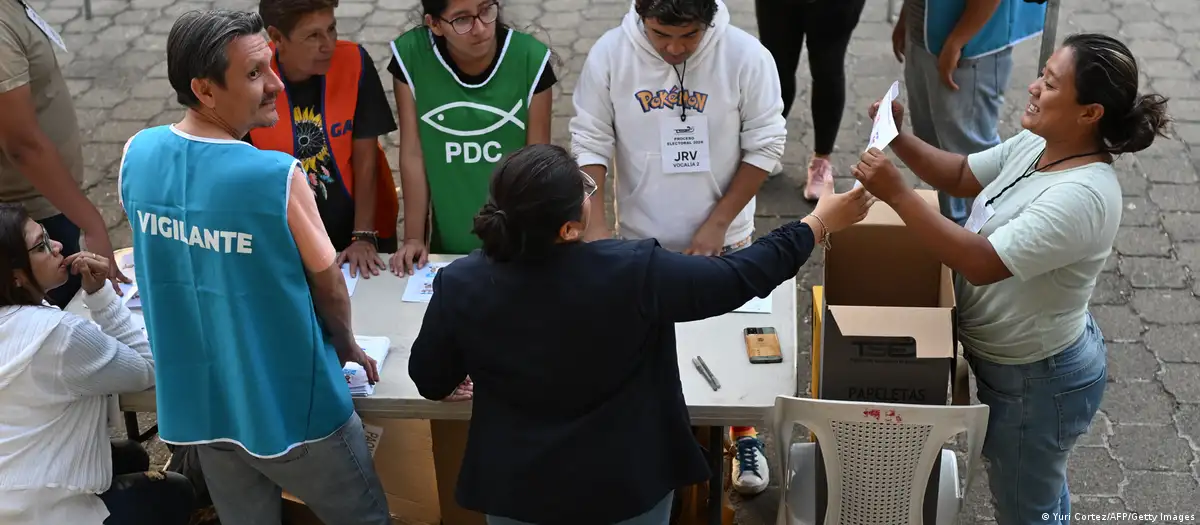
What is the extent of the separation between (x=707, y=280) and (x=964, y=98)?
6.92 feet

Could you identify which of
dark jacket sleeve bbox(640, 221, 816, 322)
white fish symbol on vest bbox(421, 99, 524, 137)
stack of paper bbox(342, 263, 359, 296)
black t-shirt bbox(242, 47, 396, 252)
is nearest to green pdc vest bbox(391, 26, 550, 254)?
white fish symbol on vest bbox(421, 99, 524, 137)

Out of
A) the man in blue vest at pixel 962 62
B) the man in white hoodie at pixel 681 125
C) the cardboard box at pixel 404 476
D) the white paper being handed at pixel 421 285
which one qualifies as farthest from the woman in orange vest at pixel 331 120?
the man in blue vest at pixel 962 62

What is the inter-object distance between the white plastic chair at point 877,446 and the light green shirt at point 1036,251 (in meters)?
0.23

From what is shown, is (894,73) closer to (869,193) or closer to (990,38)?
(990,38)

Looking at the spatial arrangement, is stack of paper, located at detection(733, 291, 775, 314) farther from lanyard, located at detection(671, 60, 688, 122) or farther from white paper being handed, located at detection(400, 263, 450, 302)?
white paper being handed, located at detection(400, 263, 450, 302)

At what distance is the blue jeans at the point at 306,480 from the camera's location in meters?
2.33

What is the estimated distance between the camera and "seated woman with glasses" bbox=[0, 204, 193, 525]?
2236 mm

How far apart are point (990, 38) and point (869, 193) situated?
62.0 inches

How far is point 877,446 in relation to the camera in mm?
2299

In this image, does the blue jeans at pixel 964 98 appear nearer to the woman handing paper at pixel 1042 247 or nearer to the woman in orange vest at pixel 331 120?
the woman handing paper at pixel 1042 247

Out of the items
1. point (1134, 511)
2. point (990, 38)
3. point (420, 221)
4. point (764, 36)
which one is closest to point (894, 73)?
point (764, 36)

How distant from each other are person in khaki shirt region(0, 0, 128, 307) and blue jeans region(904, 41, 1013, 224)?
8.73 ft

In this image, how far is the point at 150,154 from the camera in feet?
6.80

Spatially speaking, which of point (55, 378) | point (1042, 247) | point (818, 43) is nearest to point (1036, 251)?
point (1042, 247)
